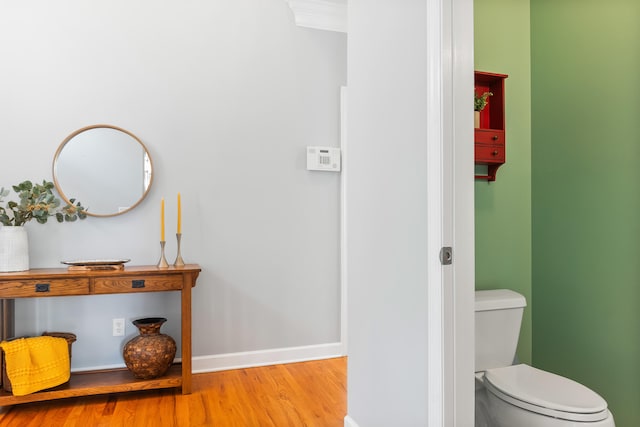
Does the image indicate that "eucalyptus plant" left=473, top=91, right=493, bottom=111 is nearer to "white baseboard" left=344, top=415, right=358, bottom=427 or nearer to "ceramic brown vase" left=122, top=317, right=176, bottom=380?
"white baseboard" left=344, top=415, right=358, bottom=427

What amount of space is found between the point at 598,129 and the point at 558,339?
3.64ft

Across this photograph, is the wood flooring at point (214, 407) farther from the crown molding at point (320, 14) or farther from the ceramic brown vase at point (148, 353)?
the crown molding at point (320, 14)

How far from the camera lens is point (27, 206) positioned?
265 cm

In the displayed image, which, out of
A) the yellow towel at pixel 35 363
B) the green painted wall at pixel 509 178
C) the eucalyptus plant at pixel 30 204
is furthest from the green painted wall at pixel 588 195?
the eucalyptus plant at pixel 30 204

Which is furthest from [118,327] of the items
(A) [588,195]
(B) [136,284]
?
(A) [588,195]

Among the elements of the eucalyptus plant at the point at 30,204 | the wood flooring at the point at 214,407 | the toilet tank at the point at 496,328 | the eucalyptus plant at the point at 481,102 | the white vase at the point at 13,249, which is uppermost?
the eucalyptus plant at the point at 481,102

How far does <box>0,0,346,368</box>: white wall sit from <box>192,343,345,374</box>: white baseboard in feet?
0.15

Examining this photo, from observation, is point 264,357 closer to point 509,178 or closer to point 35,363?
point 35,363

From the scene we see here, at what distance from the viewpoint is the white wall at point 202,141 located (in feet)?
9.48

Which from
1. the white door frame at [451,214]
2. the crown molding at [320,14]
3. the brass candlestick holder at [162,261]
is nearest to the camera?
the white door frame at [451,214]

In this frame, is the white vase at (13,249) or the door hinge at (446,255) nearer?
the door hinge at (446,255)

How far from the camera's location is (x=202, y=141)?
3.20 meters

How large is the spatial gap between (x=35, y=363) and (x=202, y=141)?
1.65 m

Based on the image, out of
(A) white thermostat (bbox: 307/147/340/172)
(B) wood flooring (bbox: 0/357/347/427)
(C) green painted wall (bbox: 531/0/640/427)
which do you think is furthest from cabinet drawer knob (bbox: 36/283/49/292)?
(C) green painted wall (bbox: 531/0/640/427)
